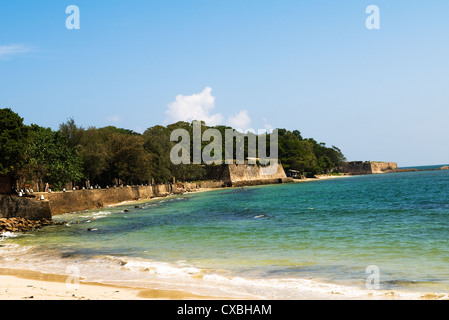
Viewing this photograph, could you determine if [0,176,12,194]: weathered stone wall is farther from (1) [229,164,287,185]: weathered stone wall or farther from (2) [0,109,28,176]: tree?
(1) [229,164,287,185]: weathered stone wall

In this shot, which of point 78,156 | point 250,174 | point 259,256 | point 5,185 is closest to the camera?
point 259,256

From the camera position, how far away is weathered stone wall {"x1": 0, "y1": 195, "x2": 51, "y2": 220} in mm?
31938

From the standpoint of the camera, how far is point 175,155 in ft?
272

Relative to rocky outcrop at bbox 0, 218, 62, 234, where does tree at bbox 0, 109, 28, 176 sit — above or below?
above

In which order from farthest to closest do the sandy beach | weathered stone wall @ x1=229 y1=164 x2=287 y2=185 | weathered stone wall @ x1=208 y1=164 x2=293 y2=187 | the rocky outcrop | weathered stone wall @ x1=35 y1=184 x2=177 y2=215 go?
weathered stone wall @ x1=229 y1=164 x2=287 y2=185
weathered stone wall @ x1=208 y1=164 x2=293 y2=187
weathered stone wall @ x1=35 y1=184 x2=177 y2=215
the rocky outcrop
the sandy beach

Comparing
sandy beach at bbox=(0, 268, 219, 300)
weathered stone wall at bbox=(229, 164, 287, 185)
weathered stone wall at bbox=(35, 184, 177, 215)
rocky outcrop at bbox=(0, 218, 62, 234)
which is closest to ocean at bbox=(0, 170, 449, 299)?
sandy beach at bbox=(0, 268, 219, 300)

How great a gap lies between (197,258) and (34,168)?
28.3 m

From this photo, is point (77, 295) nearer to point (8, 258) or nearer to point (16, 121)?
point (8, 258)

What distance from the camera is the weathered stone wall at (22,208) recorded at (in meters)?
31.9

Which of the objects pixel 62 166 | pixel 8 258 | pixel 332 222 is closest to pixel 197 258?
pixel 8 258

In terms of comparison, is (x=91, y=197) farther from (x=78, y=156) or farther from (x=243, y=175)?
(x=243, y=175)

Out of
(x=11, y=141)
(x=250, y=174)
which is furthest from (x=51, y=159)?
(x=250, y=174)

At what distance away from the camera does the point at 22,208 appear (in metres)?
32.5

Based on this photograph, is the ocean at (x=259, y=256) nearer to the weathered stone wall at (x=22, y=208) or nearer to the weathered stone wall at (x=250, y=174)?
the weathered stone wall at (x=22, y=208)
